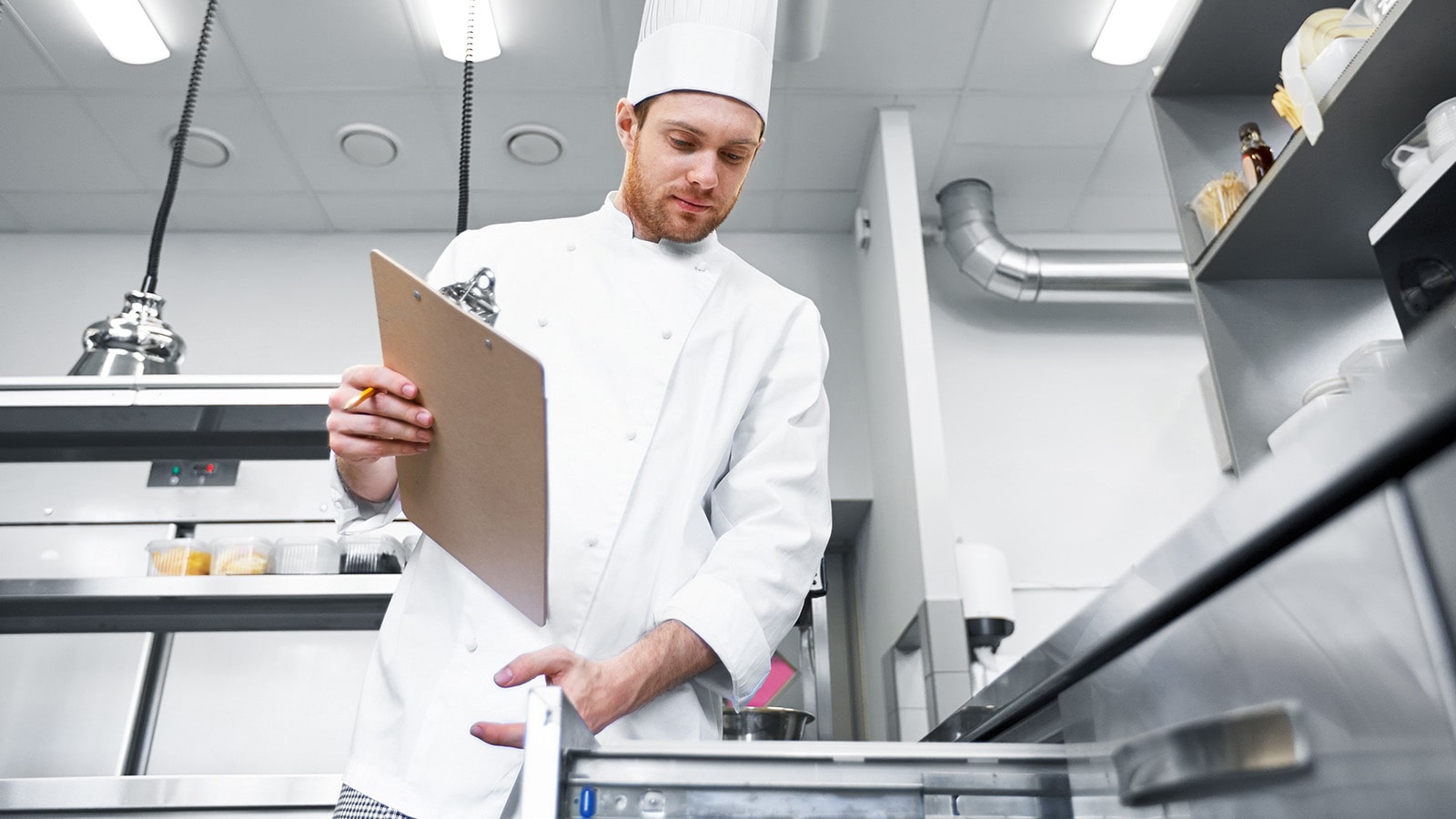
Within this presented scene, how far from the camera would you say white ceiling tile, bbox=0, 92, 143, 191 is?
10.5 ft

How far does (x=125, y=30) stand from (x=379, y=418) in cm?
267

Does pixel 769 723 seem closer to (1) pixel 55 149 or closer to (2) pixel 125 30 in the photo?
(2) pixel 125 30

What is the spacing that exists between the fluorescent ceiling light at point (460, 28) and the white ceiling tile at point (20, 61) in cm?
118

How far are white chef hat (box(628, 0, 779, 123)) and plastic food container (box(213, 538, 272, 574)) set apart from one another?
139cm

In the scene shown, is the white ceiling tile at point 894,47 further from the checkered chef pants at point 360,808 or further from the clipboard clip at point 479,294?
the checkered chef pants at point 360,808

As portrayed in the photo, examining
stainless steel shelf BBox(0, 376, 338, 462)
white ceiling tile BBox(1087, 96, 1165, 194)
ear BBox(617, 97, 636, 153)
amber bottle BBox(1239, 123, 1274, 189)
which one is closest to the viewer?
ear BBox(617, 97, 636, 153)

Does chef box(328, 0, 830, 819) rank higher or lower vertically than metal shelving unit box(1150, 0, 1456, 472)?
lower

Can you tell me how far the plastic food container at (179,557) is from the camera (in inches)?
87.1

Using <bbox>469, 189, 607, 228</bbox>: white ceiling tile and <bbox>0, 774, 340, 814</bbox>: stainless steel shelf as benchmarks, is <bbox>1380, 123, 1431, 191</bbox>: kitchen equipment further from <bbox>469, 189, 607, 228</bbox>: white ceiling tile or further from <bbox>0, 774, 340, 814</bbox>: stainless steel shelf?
<bbox>469, 189, 607, 228</bbox>: white ceiling tile

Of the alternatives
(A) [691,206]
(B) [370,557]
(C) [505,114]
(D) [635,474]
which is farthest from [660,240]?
(C) [505,114]

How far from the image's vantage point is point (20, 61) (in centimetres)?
304

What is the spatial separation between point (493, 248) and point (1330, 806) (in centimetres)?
100

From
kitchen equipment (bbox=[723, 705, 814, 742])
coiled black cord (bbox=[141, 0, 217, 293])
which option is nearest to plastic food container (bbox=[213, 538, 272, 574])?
coiled black cord (bbox=[141, 0, 217, 293])

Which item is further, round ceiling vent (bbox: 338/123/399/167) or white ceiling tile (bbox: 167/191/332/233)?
white ceiling tile (bbox: 167/191/332/233)
